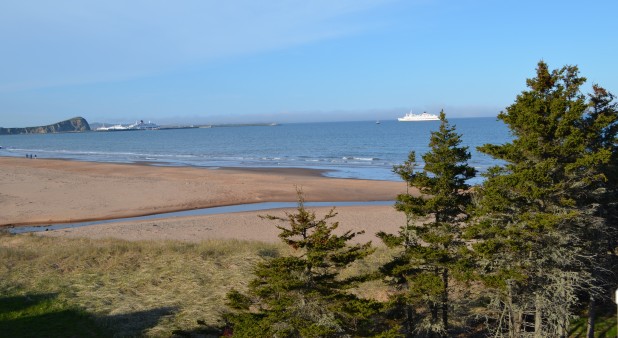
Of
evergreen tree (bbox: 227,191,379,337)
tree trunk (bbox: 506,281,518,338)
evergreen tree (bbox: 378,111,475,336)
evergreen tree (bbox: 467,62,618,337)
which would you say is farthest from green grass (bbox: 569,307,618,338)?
evergreen tree (bbox: 227,191,379,337)

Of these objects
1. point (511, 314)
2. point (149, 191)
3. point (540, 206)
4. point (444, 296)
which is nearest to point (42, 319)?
point (444, 296)

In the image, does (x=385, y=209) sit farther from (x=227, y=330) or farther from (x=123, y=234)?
(x=227, y=330)

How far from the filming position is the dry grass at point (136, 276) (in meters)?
16.5

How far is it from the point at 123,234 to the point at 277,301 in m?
22.3

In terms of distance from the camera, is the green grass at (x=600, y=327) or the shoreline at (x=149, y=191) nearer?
the green grass at (x=600, y=327)

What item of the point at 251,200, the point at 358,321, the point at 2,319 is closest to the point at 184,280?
the point at 2,319

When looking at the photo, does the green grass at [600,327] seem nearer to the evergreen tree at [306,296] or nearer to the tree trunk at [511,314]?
the tree trunk at [511,314]

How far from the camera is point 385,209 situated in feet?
119

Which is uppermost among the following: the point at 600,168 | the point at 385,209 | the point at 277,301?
the point at 600,168

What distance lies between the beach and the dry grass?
199 inches

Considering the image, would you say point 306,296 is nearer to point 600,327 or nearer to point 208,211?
point 600,327

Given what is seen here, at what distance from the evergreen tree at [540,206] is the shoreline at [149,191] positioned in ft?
93.4

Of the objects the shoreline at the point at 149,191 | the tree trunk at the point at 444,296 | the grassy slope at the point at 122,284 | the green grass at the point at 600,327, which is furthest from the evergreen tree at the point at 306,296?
the shoreline at the point at 149,191

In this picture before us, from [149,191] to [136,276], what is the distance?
27.0 metres
